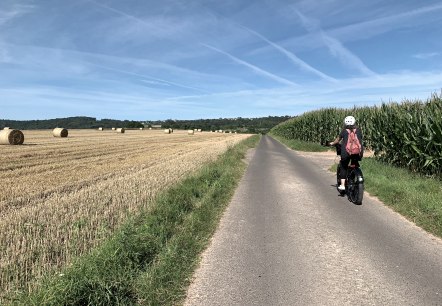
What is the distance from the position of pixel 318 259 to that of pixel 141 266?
9.07ft

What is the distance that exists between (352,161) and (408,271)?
5.87 meters

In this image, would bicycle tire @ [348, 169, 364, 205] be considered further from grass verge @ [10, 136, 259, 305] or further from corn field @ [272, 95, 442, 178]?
corn field @ [272, 95, 442, 178]

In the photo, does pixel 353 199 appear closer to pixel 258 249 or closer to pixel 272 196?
pixel 272 196

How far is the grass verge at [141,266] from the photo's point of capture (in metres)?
4.26

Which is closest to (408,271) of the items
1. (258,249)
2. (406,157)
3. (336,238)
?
(336,238)

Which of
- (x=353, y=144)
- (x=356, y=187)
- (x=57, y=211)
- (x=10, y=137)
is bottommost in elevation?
(x=57, y=211)

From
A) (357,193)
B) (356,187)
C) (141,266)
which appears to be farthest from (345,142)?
(141,266)

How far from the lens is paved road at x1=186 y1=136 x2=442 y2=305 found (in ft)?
15.6

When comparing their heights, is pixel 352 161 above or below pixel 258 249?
above

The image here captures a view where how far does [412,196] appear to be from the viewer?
991 centimetres

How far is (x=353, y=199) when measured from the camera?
1081 cm

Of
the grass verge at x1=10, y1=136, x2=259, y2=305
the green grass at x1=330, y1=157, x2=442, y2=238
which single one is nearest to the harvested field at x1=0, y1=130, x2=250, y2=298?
the grass verge at x1=10, y1=136, x2=259, y2=305

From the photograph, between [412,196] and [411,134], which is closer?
[412,196]

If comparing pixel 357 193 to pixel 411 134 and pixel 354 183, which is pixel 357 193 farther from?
pixel 411 134
